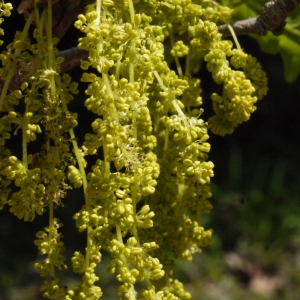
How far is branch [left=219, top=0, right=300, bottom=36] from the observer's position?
3.71 ft

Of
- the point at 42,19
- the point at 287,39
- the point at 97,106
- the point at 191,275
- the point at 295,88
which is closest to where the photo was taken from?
the point at 97,106

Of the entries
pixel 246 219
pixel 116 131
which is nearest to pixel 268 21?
pixel 116 131

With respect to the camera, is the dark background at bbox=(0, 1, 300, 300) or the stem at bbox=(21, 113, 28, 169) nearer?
the stem at bbox=(21, 113, 28, 169)

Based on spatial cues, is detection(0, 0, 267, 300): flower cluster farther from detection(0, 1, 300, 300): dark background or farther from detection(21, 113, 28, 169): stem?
detection(0, 1, 300, 300): dark background

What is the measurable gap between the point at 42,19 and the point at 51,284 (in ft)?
1.38

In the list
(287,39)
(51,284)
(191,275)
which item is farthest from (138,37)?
(191,275)

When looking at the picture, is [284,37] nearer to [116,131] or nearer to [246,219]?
[116,131]

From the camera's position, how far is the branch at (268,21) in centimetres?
113

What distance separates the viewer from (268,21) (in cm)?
116

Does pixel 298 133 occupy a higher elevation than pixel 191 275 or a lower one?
higher

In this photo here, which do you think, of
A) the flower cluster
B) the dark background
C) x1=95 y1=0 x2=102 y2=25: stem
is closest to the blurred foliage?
the flower cluster

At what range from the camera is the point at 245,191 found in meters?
4.75

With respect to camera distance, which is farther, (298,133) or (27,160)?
(298,133)

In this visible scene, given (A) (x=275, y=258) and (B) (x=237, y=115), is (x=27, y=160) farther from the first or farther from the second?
(A) (x=275, y=258)
